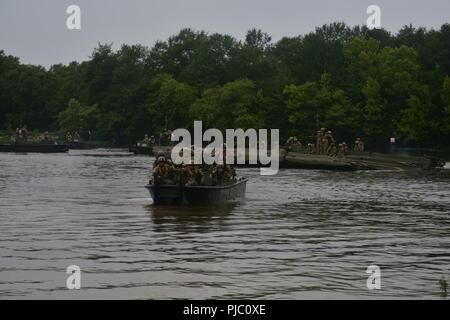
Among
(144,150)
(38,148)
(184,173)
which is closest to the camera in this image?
(184,173)

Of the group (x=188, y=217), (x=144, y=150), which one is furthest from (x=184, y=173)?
(x=144, y=150)

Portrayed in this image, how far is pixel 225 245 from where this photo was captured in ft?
85.3

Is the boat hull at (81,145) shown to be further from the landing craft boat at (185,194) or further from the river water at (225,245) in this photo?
the landing craft boat at (185,194)

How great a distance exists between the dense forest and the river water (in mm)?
67125

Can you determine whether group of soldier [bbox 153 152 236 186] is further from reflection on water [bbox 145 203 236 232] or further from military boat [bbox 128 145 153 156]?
military boat [bbox 128 145 153 156]

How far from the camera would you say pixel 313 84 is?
120 m

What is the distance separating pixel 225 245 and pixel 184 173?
41.8ft

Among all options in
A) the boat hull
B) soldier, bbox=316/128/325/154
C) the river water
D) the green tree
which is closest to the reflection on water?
the river water

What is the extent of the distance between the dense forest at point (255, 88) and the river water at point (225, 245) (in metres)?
67.1

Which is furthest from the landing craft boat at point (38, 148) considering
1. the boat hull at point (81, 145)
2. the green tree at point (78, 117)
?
the green tree at point (78, 117)

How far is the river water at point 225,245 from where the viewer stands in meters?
18.9

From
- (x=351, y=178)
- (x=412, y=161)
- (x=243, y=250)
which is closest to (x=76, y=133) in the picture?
(x=412, y=161)

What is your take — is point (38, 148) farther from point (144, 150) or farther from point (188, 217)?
point (188, 217)

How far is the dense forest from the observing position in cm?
11562
